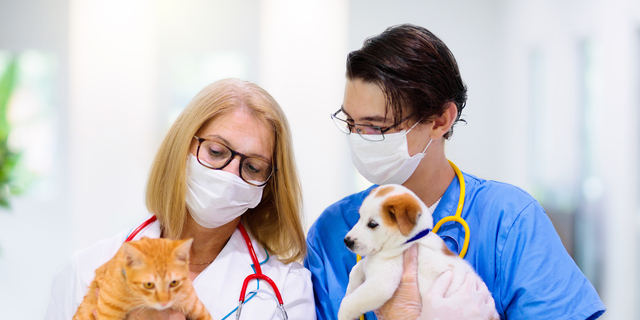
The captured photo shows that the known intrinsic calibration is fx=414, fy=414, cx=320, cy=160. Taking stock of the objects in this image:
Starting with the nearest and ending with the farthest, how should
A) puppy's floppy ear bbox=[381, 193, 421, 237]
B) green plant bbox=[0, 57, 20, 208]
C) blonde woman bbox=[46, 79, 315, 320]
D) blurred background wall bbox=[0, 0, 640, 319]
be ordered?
puppy's floppy ear bbox=[381, 193, 421, 237]
blonde woman bbox=[46, 79, 315, 320]
blurred background wall bbox=[0, 0, 640, 319]
green plant bbox=[0, 57, 20, 208]

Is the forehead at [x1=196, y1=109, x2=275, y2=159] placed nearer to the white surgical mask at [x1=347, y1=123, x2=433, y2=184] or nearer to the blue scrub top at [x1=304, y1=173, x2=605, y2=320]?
the white surgical mask at [x1=347, y1=123, x2=433, y2=184]

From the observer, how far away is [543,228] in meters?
1.31

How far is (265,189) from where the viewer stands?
1.59m

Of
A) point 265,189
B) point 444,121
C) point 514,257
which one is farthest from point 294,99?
point 514,257

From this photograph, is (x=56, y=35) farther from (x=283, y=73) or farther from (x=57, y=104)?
(x=283, y=73)

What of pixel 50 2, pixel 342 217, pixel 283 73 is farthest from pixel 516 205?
pixel 50 2

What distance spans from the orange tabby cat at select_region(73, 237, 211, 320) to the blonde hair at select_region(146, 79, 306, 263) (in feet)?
1.25

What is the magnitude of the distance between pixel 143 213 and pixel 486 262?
276 cm

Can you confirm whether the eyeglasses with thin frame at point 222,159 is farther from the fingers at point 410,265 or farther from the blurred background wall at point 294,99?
the blurred background wall at point 294,99

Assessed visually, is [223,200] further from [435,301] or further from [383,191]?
[435,301]

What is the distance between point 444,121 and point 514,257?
479mm

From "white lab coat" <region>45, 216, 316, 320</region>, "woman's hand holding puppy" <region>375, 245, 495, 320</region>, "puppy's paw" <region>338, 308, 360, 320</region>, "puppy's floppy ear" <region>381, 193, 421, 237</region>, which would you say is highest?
"puppy's floppy ear" <region>381, 193, 421, 237</region>

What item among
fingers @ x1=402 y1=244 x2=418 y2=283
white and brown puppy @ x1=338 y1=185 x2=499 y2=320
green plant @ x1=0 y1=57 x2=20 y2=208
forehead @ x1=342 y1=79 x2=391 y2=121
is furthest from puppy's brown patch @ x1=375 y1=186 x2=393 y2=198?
green plant @ x1=0 y1=57 x2=20 y2=208

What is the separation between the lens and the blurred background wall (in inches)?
114
